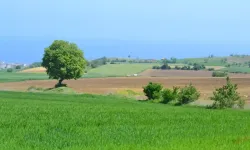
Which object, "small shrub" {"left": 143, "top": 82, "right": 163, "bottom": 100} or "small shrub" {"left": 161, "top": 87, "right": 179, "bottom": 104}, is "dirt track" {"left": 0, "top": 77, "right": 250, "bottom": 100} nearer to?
"small shrub" {"left": 143, "top": 82, "right": 163, "bottom": 100}

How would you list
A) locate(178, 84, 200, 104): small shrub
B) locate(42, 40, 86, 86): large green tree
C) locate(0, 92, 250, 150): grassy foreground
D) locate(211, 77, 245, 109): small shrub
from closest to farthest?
1. locate(0, 92, 250, 150): grassy foreground
2. locate(211, 77, 245, 109): small shrub
3. locate(178, 84, 200, 104): small shrub
4. locate(42, 40, 86, 86): large green tree

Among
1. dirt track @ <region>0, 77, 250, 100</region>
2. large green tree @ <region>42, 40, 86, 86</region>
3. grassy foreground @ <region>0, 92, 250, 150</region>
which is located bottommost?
grassy foreground @ <region>0, 92, 250, 150</region>

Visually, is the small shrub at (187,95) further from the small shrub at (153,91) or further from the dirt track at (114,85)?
the dirt track at (114,85)

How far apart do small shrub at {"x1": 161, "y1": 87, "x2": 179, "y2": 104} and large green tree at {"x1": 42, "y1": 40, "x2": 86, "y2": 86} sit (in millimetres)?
21464

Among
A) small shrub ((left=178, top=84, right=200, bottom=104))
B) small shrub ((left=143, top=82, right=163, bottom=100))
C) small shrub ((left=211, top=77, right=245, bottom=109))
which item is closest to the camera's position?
small shrub ((left=211, top=77, right=245, bottom=109))

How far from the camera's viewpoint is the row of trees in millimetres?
54938

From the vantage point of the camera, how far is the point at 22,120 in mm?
29891

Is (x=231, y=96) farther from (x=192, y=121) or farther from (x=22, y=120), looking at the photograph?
(x=22, y=120)

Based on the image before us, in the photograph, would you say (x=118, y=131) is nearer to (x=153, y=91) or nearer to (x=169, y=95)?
(x=169, y=95)

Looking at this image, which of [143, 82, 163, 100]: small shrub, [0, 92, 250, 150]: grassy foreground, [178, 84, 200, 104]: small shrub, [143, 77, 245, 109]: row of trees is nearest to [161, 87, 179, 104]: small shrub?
[143, 77, 245, 109]: row of trees

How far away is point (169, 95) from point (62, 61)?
2255 cm

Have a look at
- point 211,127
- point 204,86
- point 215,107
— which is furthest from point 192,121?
point 204,86

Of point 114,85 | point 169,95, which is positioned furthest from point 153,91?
point 114,85

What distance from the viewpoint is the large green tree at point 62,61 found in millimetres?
81250
